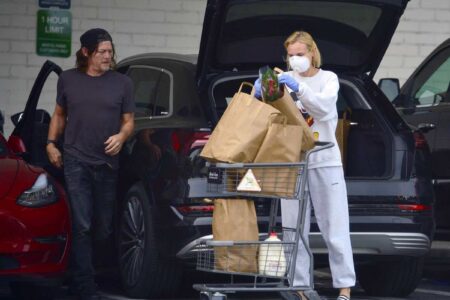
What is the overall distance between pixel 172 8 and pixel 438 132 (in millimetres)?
4803

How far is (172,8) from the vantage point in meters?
15.5

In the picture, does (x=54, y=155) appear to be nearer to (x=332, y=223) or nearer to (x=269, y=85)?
(x=332, y=223)

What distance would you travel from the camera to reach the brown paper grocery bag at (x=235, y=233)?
7.95 meters

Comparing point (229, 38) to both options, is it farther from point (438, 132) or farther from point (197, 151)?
point (438, 132)

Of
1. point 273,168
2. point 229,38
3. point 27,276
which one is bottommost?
point 27,276

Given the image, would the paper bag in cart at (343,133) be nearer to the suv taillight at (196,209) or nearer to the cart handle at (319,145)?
the suv taillight at (196,209)

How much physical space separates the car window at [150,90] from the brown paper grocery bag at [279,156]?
190 centimetres

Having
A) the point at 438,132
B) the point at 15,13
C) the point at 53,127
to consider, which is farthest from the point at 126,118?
the point at 15,13

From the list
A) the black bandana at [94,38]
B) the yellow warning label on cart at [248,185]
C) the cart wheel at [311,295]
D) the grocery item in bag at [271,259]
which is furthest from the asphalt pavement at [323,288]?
the yellow warning label on cart at [248,185]

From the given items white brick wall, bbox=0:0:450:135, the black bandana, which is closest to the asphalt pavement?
the black bandana

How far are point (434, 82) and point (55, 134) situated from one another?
3.57 metres

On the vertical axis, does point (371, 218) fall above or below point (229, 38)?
below

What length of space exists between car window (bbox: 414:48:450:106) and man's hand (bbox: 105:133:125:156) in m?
3.24

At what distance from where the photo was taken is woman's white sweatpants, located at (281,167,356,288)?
28.8ft
